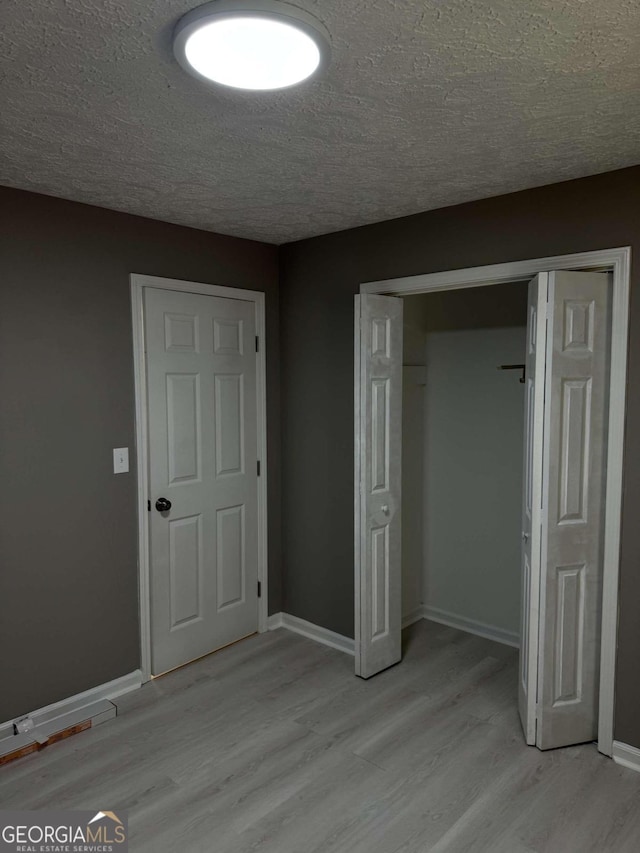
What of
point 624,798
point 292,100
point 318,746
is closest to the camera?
point 292,100

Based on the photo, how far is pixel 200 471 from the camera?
11.5ft

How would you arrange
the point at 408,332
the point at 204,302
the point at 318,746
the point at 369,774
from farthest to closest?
the point at 408,332 → the point at 204,302 → the point at 318,746 → the point at 369,774

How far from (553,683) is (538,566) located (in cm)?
52

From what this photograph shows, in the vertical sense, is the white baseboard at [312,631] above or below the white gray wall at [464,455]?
below

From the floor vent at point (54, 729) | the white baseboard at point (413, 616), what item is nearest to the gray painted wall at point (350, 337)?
the white baseboard at point (413, 616)

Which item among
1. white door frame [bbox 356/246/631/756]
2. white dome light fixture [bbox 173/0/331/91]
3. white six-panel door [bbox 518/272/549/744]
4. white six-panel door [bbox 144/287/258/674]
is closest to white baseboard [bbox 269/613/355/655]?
white six-panel door [bbox 144/287/258/674]

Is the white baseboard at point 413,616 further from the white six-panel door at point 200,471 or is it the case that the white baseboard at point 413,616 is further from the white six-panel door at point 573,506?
the white six-panel door at point 573,506

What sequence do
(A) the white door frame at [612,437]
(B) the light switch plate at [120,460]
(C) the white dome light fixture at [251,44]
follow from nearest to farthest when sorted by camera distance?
1. (C) the white dome light fixture at [251,44]
2. (A) the white door frame at [612,437]
3. (B) the light switch plate at [120,460]

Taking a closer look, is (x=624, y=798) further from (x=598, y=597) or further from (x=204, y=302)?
(x=204, y=302)

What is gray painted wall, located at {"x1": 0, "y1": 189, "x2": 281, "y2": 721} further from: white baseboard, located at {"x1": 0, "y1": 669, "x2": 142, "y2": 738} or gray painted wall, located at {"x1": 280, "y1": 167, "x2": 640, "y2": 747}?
gray painted wall, located at {"x1": 280, "y1": 167, "x2": 640, "y2": 747}

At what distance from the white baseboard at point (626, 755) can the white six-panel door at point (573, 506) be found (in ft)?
0.41

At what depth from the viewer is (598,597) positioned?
2645 mm

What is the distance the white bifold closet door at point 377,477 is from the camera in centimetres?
317

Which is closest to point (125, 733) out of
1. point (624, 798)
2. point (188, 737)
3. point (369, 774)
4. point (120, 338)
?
point (188, 737)
